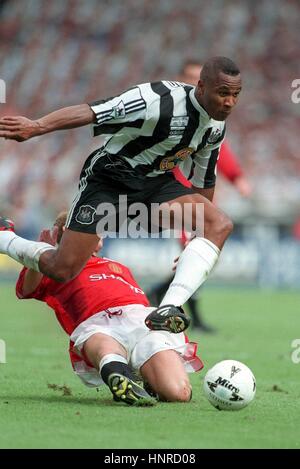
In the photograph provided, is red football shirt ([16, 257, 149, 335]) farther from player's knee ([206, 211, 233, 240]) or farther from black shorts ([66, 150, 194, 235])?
player's knee ([206, 211, 233, 240])

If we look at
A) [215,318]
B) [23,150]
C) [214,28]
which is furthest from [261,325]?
[214,28]

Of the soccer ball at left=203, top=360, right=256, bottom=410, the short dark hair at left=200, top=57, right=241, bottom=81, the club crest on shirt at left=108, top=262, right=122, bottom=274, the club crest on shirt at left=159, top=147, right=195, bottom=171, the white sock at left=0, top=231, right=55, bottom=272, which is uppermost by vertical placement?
the short dark hair at left=200, top=57, right=241, bottom=81

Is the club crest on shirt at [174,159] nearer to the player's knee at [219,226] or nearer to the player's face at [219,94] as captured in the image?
the player's face at [219,94]

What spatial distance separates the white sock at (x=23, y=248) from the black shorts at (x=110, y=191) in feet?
0.78

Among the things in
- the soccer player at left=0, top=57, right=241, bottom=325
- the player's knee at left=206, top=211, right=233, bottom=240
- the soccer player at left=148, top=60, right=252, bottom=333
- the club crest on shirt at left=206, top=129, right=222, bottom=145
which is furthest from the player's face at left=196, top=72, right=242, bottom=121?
the soccer player at left=148, top=60, right=252, bottom=333

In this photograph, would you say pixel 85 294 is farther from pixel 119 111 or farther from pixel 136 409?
pixel 119 111

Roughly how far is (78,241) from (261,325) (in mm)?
6444

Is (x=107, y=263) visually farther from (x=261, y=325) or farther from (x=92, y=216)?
(x=261, y=325)

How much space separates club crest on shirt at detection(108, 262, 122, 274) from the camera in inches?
270

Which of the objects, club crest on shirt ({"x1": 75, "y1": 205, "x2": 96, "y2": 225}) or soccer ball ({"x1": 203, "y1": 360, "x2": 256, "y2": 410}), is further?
club crest on shirt ({"x1": 75, "y1": 205, "x2": 96, "y2": 225})

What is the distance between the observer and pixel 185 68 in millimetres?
10219

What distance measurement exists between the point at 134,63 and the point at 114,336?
25.1 metres

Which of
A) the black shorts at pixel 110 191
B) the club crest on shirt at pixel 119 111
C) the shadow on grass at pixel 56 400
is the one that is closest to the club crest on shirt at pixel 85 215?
the black shorts at pixel 110 191

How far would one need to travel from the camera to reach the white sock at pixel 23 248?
6.45 m
